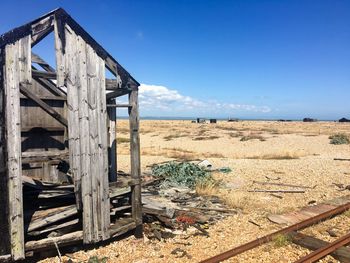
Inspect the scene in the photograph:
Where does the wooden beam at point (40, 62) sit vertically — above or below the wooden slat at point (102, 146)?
above

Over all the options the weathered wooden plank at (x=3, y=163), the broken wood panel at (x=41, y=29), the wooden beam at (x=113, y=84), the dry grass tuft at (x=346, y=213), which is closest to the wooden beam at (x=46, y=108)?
the weathered wooden plank at (x=3, y=163)

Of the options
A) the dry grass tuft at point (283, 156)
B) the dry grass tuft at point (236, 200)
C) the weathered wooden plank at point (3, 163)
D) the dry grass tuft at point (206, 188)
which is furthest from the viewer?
the dry grass tuft at point (283, 156)

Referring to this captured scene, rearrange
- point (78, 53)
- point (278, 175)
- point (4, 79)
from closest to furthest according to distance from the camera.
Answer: point (4, 79) → point (78, 53) → point (278, 175)

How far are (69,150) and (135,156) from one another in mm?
1510

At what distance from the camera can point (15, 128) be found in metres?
5.27

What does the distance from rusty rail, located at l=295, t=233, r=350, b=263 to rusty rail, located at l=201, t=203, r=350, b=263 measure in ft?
3.17

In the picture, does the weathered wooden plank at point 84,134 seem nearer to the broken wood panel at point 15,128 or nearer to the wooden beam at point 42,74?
the wooden beam at point 42,74

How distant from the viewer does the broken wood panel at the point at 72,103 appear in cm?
587

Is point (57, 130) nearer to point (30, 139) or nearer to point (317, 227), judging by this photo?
point (30, 139)

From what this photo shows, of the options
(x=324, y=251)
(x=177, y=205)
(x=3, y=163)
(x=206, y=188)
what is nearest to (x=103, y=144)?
(x=3, y=163)

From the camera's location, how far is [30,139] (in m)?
8.17

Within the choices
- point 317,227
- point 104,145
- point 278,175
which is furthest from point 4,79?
point 278,175

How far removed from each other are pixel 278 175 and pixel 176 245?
30.2 feet

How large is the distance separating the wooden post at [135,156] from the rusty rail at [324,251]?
3271 mm
